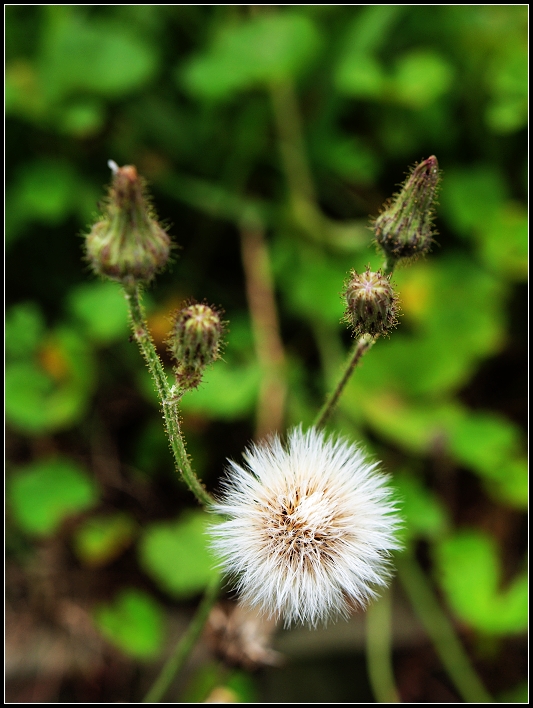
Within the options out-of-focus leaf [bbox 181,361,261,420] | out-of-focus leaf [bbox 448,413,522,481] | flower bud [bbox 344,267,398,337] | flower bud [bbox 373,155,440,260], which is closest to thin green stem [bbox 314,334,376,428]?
flower bud [bbox 344,267,398,337]

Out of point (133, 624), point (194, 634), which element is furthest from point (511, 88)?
point (133, 624)

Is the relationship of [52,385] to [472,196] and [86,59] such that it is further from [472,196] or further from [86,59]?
[472,196]

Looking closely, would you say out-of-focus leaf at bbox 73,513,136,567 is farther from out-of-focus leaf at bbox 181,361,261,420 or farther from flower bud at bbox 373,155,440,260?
flower bud at bbox 373,155,440,260

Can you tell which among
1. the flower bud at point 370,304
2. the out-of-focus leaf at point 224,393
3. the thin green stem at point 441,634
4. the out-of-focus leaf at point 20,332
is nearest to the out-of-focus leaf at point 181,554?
the out-of-focus leaf at point 224,393

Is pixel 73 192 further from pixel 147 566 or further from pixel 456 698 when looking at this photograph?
pixel 456 698

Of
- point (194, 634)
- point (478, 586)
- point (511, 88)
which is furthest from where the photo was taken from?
point (511, 88)

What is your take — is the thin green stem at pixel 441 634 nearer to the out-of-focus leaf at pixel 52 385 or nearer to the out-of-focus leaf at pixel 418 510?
the out-of-focus leaf at pixel 418 510

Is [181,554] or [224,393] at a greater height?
[224,393]

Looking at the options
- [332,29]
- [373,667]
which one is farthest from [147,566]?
[332,29]
